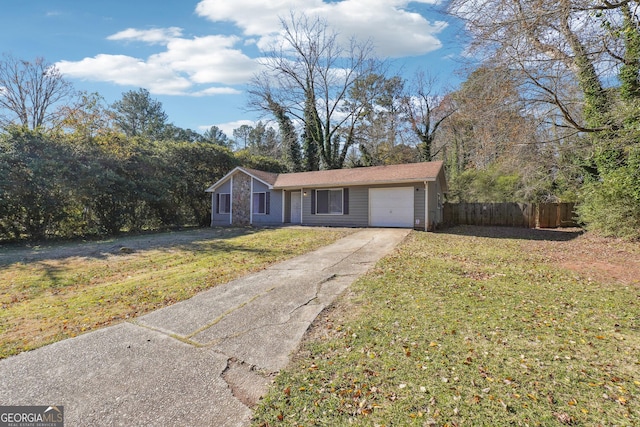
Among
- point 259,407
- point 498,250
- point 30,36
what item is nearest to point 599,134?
point 498,250

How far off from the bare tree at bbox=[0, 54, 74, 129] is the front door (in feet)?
59.9

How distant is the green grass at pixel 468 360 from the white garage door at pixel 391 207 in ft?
28.1

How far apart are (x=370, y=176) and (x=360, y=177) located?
52 cm

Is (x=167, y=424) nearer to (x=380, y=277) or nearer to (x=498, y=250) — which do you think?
(x=380, y=277)

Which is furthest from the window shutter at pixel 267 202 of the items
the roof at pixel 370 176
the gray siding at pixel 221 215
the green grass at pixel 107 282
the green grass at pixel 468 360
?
the green grass at pixel 468 360

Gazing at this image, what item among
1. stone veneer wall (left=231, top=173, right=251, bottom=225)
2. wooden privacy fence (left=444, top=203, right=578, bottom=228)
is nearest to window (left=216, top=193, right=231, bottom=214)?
stone veneer wall (left=231, top=173, right=251, bottom=225)

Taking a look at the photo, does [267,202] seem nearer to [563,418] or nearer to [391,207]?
[391,207]

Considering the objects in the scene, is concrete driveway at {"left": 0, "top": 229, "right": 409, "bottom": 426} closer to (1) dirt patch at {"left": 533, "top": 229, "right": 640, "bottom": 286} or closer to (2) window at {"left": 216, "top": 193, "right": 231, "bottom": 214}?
(1) dirt patch at {"left": 533, "top": 229, "right": 640, "bottom": 286}

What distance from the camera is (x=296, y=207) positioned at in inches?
673

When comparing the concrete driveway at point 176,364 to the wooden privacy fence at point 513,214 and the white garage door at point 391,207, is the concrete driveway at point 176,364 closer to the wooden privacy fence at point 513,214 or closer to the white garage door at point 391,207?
the white garage door at point 391,207

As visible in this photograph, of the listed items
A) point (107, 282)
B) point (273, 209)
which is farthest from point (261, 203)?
point (107, 282)

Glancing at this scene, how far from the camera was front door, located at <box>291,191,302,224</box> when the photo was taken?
16891mm

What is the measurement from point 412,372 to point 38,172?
1530 centimetres

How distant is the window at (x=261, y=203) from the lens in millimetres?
17438
